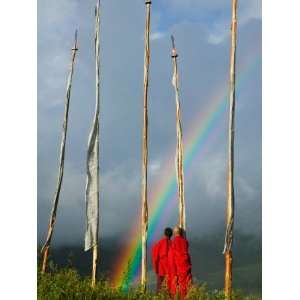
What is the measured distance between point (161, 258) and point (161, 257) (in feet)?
0.03

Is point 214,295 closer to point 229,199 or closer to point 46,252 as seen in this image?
point 229,199

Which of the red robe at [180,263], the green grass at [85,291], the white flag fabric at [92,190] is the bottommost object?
the green grass at [85,291]

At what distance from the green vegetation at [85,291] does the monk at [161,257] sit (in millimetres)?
235

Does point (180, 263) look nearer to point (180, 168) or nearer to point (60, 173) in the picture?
point (180, 168)

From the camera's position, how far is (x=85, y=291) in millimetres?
8711

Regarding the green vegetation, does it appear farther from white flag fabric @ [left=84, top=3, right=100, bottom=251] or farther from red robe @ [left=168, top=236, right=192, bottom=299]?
white flag fabric @ [left=84, top=3, right=100, bottom=251]

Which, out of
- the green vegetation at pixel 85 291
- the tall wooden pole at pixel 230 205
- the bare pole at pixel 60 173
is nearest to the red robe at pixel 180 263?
the green vegetation at pixel 85 291

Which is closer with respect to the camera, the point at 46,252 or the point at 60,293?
the point at 60,293

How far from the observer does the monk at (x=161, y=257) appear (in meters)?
8.85

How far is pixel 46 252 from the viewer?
9352 mm

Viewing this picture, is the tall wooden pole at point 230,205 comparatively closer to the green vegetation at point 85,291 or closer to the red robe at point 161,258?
the green vegetation at point 85,291
